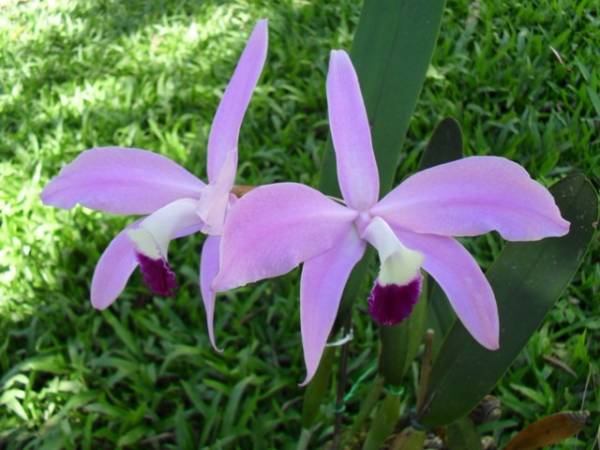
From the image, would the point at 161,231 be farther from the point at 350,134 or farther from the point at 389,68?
the point at 389,68

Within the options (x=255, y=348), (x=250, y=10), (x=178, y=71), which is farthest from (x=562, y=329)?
(x=250, y=10)

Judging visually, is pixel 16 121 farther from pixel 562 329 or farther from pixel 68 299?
pixel 562 329

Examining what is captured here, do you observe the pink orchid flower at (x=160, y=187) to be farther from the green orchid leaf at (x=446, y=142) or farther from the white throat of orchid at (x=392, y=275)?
the green orchid leaf at (x=446, y=142)

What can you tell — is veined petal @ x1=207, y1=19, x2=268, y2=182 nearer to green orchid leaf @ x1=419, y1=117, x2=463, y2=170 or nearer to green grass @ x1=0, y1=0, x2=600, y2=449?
green orchid leaf @ x1=419, y1=117, x2=463, y2=170

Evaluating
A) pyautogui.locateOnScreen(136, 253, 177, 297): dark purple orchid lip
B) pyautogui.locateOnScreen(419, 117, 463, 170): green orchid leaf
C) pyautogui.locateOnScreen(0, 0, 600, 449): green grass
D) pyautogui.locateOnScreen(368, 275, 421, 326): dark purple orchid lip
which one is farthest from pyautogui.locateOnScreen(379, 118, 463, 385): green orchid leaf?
pyautogui.locateOnScreen(0, 0, 600, 449): green grass

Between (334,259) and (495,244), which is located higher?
(334,259)

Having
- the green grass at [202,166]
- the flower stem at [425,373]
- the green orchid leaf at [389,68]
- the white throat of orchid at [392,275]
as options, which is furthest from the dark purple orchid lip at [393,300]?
the green grass at [202,166]
